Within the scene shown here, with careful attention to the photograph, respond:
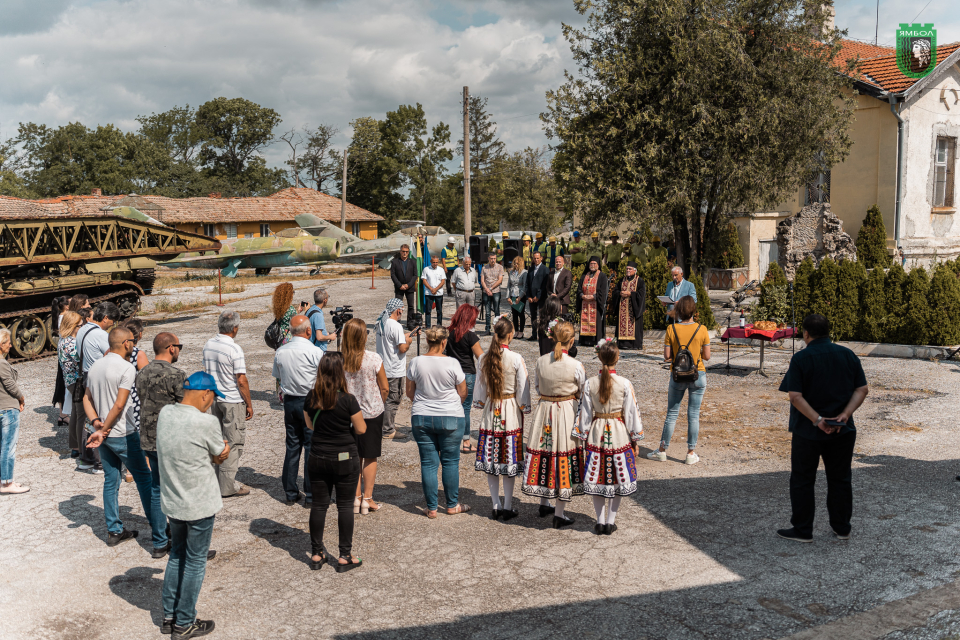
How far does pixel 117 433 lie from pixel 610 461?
12.4ft

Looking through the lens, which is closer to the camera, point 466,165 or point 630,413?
point 630,413

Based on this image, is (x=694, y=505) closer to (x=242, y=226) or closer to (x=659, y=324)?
(x=659, y=324)

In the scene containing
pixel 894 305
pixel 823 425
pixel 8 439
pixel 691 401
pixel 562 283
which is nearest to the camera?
pixel 823 425

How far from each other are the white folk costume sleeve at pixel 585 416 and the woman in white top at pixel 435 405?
0.96m

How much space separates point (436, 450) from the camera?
612 centimetres

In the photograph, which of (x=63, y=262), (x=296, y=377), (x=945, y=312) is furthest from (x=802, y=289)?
(x=63, y=262)

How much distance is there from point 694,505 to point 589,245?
12893 mm

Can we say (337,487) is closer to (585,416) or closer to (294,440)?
(294,440)

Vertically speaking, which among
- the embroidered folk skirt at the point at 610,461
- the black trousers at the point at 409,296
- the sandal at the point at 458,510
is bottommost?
the sandal at the point at 458,510

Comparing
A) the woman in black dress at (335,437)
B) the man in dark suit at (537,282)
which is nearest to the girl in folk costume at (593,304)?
the man in dark suit at (537,282)

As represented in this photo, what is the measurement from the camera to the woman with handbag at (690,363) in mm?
7273

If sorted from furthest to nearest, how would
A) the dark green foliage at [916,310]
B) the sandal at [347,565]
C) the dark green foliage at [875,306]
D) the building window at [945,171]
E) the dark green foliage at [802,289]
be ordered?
1. the building window at [945,171]
2. the dark green foliage at [802,289]
3. the dark green foliage at [875,306]
4. the dark green foliage at [916,310]
5. the sandal at [347,565]

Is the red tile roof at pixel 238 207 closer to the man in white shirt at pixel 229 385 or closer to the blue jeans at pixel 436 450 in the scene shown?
the man in white shirt at pixel 229 385

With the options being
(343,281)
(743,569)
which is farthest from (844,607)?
(343,281)
